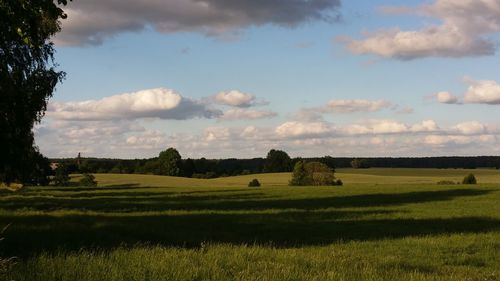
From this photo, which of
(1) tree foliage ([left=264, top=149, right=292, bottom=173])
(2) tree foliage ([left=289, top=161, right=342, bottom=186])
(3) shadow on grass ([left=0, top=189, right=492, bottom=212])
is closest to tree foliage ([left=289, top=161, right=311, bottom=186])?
(2) tree foliage ([left=289, top=161, right=342, bottom=186])

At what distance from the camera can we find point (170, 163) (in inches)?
6053

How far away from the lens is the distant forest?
512ft

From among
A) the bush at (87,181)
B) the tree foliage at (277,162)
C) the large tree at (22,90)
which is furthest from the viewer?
the tree foliage at (277,162)

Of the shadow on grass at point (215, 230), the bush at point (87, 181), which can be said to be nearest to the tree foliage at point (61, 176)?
the bush at point (87, 181)

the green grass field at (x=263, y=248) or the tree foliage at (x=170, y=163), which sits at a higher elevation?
the tree foliage at (x=170, y=163)

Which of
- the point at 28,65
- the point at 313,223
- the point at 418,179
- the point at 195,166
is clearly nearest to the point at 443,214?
the point at 313,223

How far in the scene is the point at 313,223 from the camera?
1044 inches

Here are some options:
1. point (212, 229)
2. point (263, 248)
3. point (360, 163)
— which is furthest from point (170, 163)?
point (263, 248)

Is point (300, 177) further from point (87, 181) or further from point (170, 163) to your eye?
point (170, 163)

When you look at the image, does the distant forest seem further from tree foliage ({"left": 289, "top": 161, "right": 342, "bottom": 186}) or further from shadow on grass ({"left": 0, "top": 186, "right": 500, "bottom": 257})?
shadow on grass ({"left": 0, "top": 186, "right": 500, "bottom": 257})

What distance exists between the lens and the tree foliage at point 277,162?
556ft

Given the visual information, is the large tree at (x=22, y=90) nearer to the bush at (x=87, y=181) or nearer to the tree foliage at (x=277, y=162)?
the bush at (x=87, y=181)

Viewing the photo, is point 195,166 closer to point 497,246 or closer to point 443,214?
point 443,214

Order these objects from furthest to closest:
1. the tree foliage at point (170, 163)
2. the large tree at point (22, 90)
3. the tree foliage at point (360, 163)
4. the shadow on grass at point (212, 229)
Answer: the tree foliage at point (360, 163) < the tree foliage at point (170, 163) < the large tree at point (22, 90) < the shadow on grass at point (212, 229)
